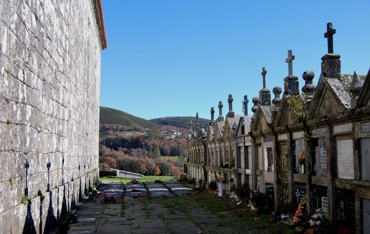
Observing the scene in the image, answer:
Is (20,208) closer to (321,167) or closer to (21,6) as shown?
(21,6)

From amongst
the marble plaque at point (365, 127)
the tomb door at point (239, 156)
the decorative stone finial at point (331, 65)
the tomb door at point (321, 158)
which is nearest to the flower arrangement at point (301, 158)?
the tomb door at point (321, 158)

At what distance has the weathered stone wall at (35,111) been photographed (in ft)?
17.4

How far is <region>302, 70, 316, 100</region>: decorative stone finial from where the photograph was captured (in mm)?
10039

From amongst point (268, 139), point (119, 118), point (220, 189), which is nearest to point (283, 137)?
point (268, 139)

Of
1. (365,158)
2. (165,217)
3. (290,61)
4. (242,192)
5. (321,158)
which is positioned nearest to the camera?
(365,158)

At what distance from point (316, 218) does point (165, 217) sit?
4.68m

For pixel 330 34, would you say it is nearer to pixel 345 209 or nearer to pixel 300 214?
pixel 345 209

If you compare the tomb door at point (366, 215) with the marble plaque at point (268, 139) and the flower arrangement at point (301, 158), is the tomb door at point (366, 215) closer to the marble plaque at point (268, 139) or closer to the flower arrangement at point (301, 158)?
the flower arrangement at point (301, 158)

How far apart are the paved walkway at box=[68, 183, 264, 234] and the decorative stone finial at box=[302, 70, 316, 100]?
11.9 ft

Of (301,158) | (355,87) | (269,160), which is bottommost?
(269,160)

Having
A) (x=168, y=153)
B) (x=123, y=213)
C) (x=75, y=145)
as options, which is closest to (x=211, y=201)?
(x=123, y=213)

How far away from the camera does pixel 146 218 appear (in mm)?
11820

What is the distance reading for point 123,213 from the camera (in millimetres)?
12984

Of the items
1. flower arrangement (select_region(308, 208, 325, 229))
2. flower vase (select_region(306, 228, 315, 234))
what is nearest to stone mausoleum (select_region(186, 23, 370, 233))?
flower arrangement (select_region(308, 208, 325, 229))
